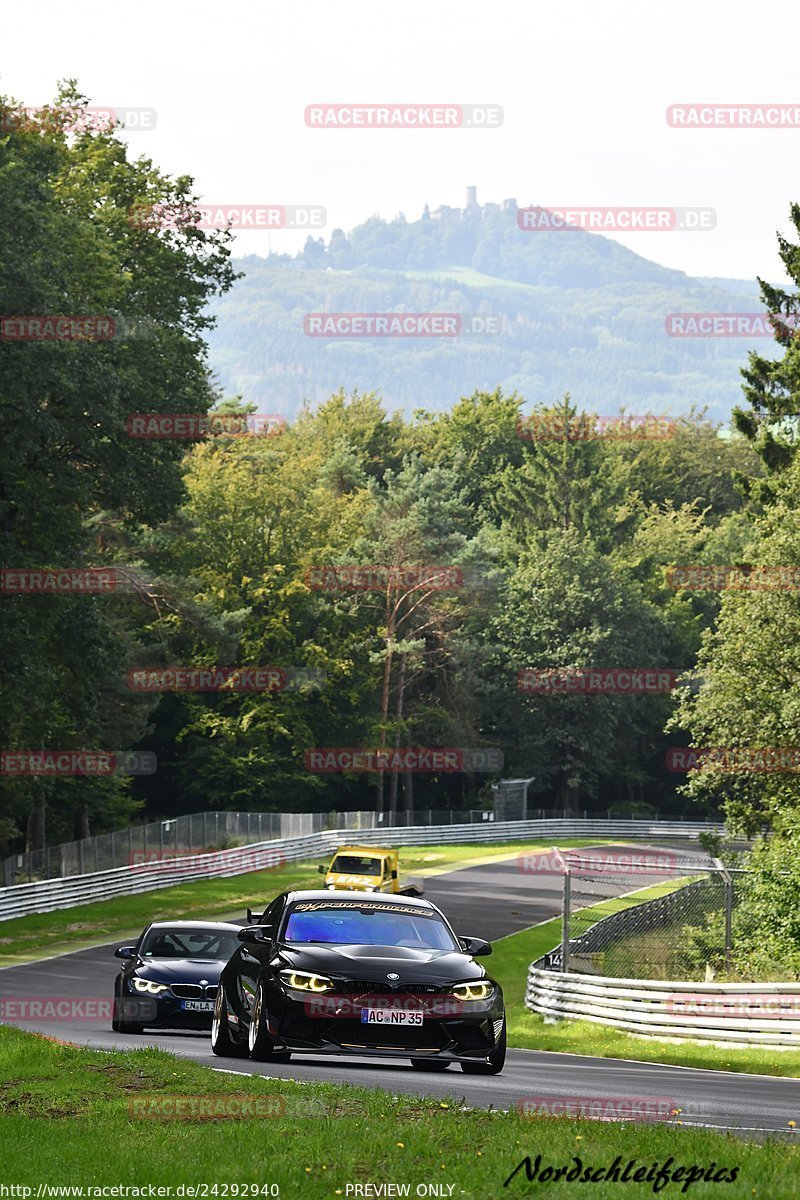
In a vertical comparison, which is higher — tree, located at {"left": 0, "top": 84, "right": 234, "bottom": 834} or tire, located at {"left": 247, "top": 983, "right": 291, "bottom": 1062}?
tree, located at {"left": 0, "top": 84, "right": 234, "bottom": 834}

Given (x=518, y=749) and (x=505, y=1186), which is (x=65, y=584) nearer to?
(x=505, y=1186)

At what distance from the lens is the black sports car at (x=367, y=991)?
13.4m

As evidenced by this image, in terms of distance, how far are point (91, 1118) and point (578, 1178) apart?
3.60m

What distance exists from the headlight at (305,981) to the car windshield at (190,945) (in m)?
6.90

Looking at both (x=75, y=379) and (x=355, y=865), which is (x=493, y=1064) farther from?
(x=355, y=865)

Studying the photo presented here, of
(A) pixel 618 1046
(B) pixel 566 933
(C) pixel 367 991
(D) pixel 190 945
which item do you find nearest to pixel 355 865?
(B) pixel 566 933

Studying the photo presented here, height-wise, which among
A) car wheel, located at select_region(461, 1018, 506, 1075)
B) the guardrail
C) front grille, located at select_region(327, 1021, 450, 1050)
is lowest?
the guardrail

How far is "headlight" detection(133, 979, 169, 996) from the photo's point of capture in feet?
65.1

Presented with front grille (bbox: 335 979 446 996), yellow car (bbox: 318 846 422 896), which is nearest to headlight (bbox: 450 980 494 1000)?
front grille (bbox: 335 979 446 996)

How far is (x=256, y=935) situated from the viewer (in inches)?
592

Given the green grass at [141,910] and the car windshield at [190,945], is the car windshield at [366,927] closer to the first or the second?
the car windshield at [190,945]

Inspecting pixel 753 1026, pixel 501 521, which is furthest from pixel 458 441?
pixel 753 1026

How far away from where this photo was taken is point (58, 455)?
134 feet

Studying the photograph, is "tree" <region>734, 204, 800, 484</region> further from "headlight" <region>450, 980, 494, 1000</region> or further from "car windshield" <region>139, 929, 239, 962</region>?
"headlight" <region>450, 980, 494, 1000</region>
